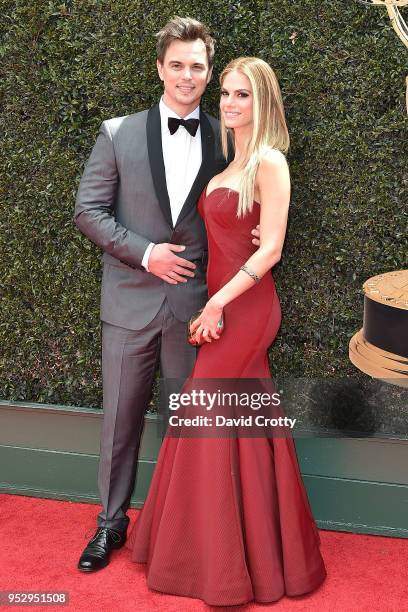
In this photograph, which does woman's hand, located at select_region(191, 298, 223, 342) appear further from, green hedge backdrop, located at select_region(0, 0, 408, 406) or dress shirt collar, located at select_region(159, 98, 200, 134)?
dress shirt collar, located at select_region(159, 98, 200, 134)

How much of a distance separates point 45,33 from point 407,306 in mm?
2810

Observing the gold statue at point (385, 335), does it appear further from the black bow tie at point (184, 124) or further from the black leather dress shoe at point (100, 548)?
the black leather dress shoe at point (100, 548)

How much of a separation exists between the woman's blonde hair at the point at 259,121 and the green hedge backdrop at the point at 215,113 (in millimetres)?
544

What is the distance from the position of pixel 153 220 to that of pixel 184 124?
1.43 ft

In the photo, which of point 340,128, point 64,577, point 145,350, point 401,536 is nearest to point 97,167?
point 145,350

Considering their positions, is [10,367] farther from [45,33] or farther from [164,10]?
[164,10]

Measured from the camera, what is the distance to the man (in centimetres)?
345

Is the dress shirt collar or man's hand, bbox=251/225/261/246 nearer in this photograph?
man's hand, bbox=251/225/261/246

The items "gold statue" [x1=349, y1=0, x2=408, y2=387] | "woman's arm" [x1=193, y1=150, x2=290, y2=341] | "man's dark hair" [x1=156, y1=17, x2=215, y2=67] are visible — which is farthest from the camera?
"man's dark hair" [x1=156, y1=17, x2=215, y2=67]

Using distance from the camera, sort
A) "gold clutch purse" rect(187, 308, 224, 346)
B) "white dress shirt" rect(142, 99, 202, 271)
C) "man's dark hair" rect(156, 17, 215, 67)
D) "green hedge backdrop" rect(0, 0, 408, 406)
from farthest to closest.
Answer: "green hedge backdrop" rect(0, 0, 408, 406)
"white dress shirt" rect(142, 99, 202, 271)
"man's dark hair" rect(156, 17, 215, 67)
"gold clutch purse" rect(187, 308, 224, 346)

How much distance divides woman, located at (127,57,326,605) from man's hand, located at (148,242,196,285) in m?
0.16

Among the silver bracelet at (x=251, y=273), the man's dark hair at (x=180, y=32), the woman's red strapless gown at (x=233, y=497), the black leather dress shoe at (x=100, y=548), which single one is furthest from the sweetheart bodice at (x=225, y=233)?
the black leather dress shoe at (x=100, y=548)

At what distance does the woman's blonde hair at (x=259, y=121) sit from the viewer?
3150 millimetres

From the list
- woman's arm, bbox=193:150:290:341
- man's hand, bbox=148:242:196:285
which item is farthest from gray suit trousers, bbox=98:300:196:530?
woman's arm, bbox=193:150:290:341
